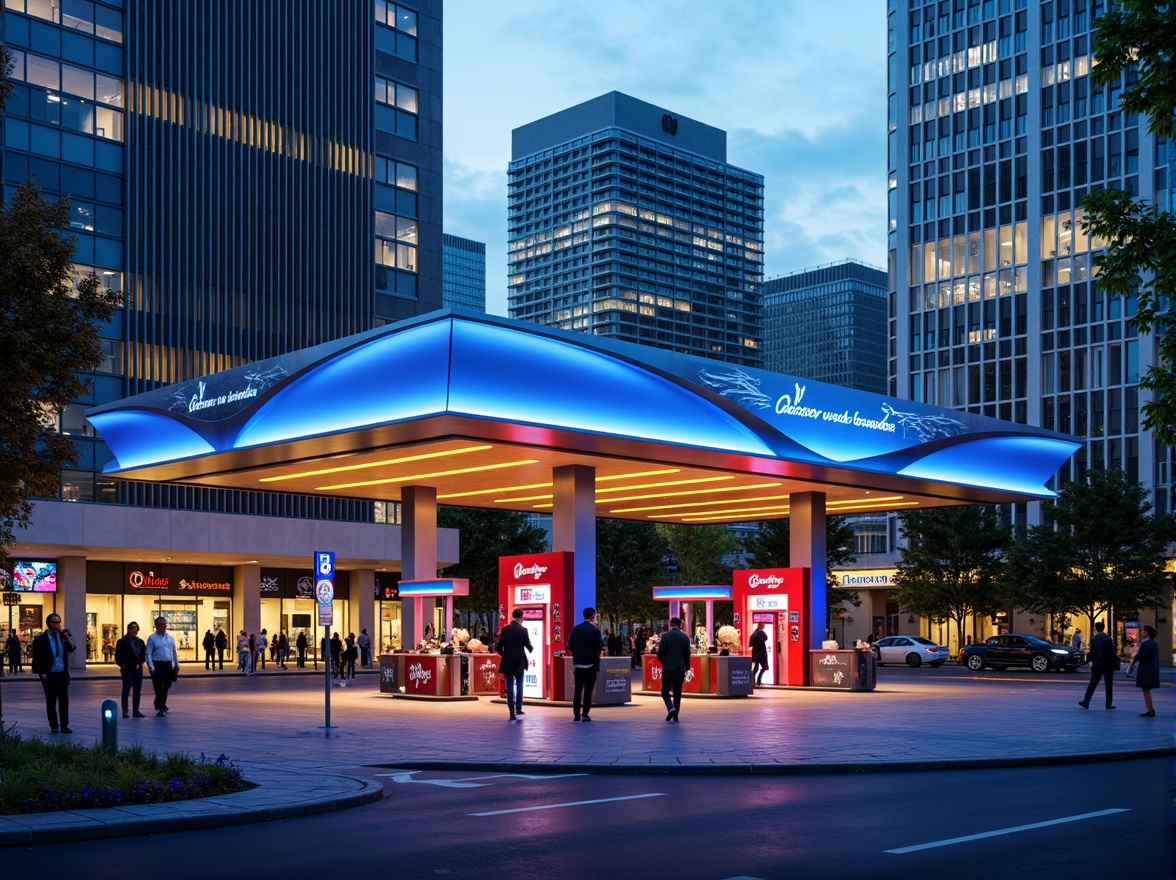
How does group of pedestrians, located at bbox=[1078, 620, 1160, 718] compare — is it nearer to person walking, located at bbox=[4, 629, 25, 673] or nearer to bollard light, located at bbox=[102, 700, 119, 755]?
bollard light, located at bbox=[102, 700, 119, 755]

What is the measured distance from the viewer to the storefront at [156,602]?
179ft

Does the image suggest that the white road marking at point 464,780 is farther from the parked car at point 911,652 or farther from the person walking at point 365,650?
the parked car at point 911,652

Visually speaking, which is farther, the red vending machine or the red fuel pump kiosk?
the red fuel pump kiosk

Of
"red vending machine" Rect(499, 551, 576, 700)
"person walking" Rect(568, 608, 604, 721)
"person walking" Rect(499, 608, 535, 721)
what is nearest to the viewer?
"person walking" Rect(568, 608, 604, 721)

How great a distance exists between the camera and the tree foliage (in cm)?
1570

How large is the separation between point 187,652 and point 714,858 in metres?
50.9

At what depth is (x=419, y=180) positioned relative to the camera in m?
68.3

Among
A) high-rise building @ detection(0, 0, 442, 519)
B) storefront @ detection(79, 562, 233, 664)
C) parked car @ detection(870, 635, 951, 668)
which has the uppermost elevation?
high-rise building @ detection(0, 0, 442, 519)

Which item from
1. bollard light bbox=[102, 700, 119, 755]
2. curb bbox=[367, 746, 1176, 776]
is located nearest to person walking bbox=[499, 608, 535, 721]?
curb bbox=[367, 746, 1176, 776]

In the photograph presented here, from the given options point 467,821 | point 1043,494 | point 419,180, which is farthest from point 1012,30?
point 467,821

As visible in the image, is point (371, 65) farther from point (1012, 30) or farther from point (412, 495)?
point (1012, 30)

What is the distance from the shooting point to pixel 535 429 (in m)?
23.4

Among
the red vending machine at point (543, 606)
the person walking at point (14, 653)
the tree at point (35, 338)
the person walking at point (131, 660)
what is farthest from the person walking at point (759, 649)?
the person walking at point (14, 653)

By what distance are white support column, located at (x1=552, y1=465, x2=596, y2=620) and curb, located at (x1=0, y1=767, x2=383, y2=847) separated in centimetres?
1440
